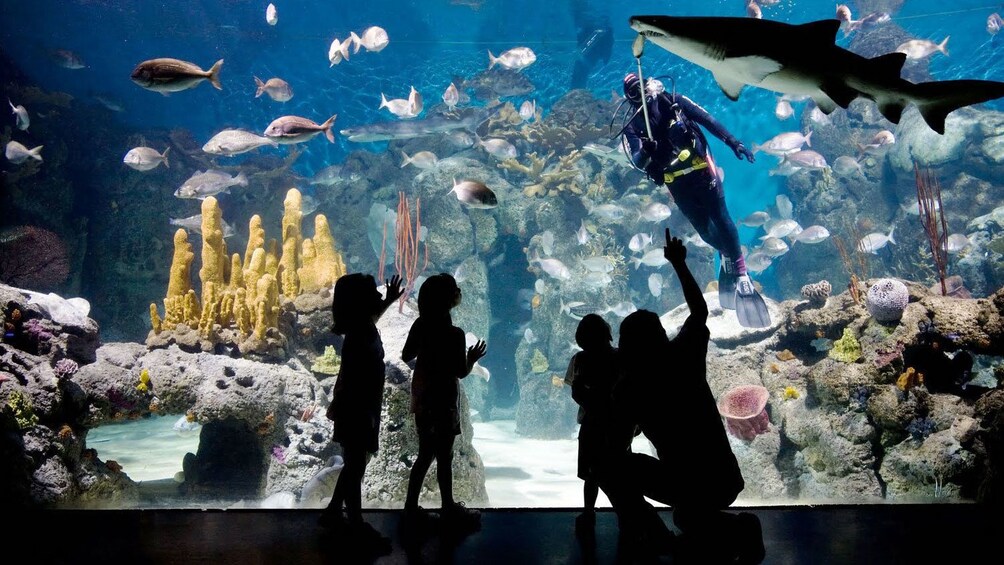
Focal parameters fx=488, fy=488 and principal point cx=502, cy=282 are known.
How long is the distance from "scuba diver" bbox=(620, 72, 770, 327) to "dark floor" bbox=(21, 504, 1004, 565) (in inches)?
150

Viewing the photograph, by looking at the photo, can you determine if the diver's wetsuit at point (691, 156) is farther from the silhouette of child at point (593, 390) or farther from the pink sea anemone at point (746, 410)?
the silhouette of child at point (593, 390)

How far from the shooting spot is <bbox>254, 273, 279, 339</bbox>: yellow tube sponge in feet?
17.7

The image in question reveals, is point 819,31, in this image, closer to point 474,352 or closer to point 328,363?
point 474,352

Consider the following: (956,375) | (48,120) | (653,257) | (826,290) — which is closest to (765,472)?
(956,375)

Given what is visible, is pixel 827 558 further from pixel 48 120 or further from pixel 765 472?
pixel 48 120

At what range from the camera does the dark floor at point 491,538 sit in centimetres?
203

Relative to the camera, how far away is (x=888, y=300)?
4969 mm

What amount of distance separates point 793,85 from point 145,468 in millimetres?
7208

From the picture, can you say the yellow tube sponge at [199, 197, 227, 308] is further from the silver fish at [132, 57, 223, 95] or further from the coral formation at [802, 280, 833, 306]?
the coral formation at [802, 280, 833, 306]

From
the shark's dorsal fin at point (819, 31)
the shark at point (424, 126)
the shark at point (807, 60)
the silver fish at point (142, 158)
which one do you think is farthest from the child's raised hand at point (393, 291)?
the shark at point (424, 126)

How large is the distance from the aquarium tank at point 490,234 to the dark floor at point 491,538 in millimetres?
604

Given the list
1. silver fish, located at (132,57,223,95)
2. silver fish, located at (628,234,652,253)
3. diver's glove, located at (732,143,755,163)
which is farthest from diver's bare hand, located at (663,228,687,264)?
silver fish, located at (628,234,652,253)

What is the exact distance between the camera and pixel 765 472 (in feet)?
17.2

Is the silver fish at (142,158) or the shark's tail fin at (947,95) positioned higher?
the silver fish at (142,158)
